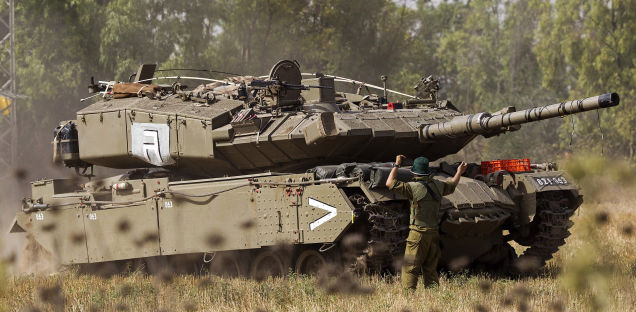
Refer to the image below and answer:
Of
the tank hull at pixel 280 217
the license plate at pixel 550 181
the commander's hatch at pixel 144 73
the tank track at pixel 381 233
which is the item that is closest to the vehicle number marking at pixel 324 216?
the tank hull at pixel 280 217

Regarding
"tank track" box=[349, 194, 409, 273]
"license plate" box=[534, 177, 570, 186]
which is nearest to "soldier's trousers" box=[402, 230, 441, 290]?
"tank track" box=[349, 194, 409, 273]

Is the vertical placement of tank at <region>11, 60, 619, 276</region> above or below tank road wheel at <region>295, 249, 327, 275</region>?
above

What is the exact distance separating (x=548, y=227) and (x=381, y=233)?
9.52 feet

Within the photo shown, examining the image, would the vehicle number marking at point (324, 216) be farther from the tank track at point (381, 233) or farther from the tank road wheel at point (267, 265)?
the tank road wheel at point (267, 265)

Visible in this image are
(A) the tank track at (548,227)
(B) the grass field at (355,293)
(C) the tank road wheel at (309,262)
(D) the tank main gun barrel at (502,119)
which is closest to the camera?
(B) the grass field at (355,293)

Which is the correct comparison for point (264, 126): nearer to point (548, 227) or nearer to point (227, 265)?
point (227, 265)

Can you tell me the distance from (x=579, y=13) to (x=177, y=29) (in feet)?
53.9

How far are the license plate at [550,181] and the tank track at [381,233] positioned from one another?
→ 229cm

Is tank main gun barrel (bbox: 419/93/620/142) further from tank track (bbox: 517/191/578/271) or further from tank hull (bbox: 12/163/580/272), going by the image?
tank track (bbox: 517/191/578/271)

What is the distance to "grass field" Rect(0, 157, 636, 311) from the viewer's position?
9414mm

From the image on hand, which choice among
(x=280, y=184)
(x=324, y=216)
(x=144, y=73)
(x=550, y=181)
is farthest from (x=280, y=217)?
(x=144, y=73)

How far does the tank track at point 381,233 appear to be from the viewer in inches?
457

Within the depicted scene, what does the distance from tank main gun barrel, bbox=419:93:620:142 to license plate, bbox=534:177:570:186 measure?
100 centimetres

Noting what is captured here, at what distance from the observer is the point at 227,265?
14.1 m
